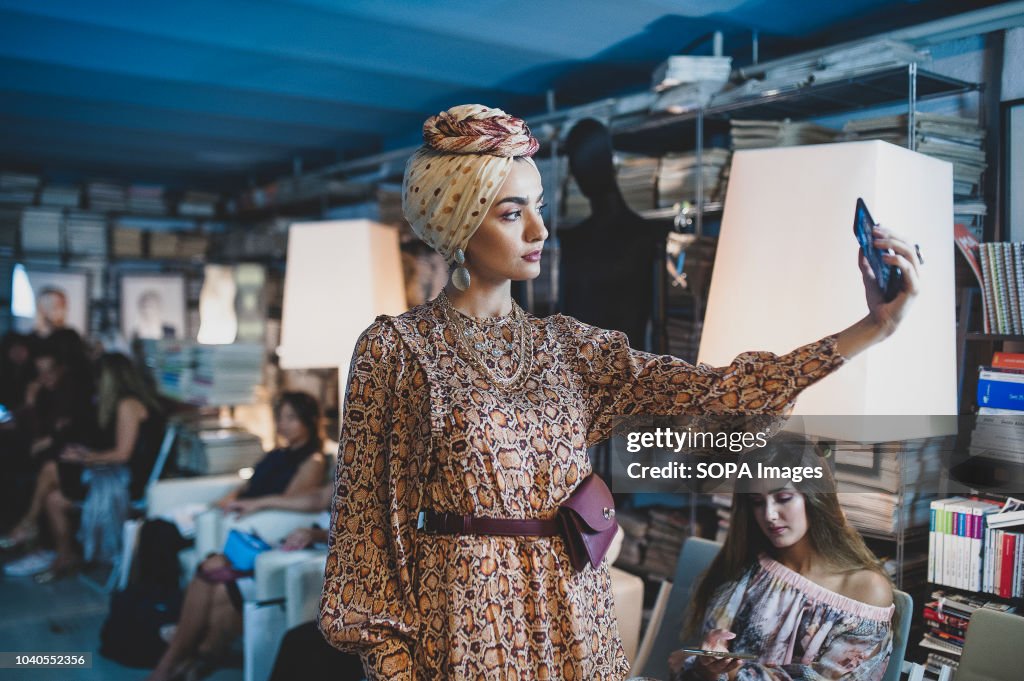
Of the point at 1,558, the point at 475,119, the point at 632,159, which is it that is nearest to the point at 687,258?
the point at 632,159

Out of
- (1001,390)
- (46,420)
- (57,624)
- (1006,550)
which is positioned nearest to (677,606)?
(1006,550)

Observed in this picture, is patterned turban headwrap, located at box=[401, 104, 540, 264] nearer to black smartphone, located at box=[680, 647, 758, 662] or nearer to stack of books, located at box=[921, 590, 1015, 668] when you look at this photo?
black smartphone, located at box=[680, 647, 758, 662]

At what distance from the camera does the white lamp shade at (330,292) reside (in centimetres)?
365

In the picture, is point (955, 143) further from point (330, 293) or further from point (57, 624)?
point (57, 624)

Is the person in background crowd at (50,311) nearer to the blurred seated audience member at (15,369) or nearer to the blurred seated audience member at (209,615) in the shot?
the blurred seated audience member at (15,369)

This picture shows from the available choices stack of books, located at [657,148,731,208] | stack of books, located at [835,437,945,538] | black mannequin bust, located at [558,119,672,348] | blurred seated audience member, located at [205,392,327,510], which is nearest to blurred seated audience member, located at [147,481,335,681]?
blurred seated audience member, located at [205,392,327,510]

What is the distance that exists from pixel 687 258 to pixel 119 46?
2.47 m

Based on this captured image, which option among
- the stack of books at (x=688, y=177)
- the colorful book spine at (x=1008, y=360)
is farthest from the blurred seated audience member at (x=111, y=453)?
the colorful book spine at (x=1008, y=360)

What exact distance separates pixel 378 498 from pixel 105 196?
7061 mm

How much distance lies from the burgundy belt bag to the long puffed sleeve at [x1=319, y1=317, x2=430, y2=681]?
10.4 inches

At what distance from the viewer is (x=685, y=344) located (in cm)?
349

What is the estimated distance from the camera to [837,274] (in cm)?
195

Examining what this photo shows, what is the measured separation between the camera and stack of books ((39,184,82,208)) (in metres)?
7.35

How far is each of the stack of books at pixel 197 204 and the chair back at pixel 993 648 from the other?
742cm
